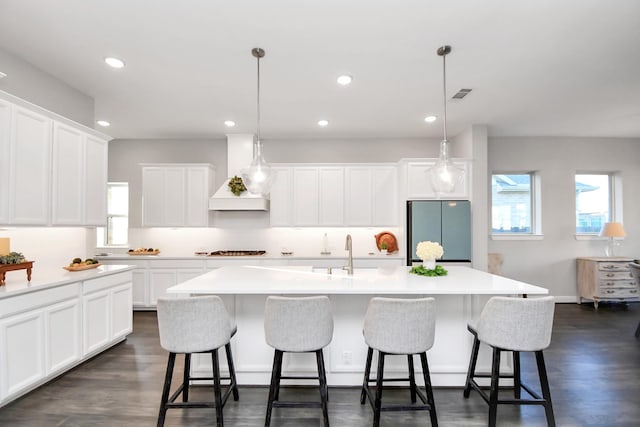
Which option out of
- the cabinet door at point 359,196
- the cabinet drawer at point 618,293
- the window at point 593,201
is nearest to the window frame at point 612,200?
the window at point 593,201

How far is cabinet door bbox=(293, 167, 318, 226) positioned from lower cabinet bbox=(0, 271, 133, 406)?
2.62 meters

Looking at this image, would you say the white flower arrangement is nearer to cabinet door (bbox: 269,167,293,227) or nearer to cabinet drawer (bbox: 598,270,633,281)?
cabinet door (bbox: 269,167,293,227)

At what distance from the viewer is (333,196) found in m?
5.57

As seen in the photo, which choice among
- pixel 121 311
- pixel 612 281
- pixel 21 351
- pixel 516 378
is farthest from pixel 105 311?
pixel 612 281

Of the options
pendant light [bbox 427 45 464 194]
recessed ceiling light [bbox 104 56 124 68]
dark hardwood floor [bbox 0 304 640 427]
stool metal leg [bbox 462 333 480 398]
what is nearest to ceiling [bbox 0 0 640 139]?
recessed ceiling light [bbox 104 56 124 68]

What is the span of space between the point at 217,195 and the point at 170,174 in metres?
0.85

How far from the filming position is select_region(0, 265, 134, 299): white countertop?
254cm

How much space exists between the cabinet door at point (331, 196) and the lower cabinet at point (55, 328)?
2919 mm

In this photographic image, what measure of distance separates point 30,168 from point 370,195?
4184 millimetres

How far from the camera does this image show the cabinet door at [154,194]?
18.1 ft

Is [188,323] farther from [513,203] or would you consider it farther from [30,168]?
[513,203]

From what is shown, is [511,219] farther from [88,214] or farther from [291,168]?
[88,214]

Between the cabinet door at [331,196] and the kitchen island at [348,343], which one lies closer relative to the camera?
the kitchen island at [348,343]

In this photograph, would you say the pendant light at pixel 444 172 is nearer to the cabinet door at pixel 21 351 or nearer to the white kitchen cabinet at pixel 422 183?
the white kitchen cabinet at pixel 422 183
